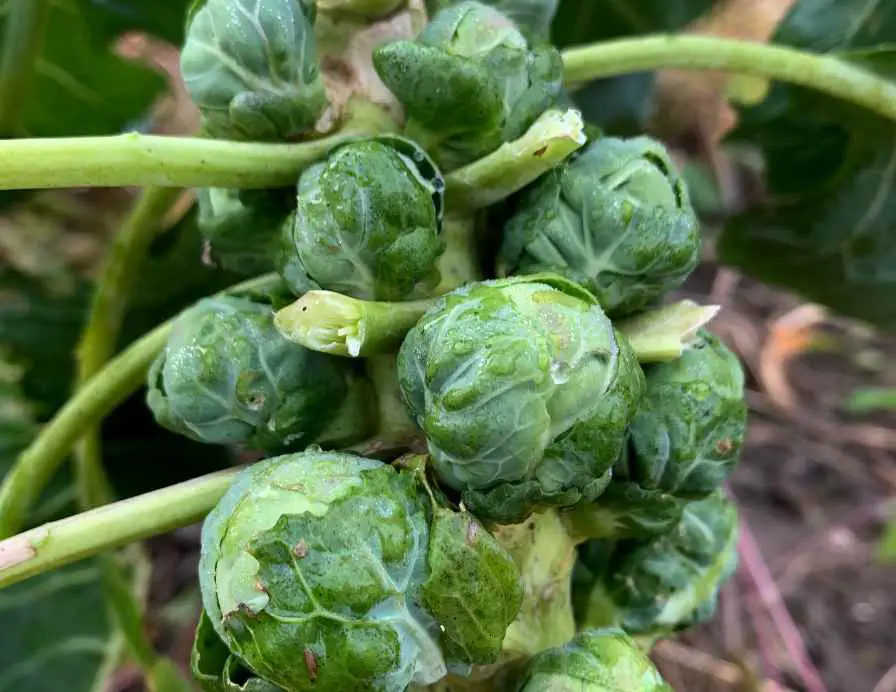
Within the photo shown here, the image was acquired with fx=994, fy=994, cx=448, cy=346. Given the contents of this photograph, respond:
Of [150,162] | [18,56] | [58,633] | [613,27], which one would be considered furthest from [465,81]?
[58,633]

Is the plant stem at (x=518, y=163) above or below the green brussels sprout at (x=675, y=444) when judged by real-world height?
above

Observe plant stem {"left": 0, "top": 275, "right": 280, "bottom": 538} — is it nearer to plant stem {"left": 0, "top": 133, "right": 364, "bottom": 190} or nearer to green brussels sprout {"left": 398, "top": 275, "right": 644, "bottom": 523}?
plant stem {"left": 0, "top": 133, "right": 364, "bottom": 190}

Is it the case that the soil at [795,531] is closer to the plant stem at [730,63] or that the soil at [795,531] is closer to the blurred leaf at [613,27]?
the blurred leaf at [613,27]

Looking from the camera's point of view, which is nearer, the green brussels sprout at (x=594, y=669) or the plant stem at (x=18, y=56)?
the green brussels sprout at (x=594, y=669)

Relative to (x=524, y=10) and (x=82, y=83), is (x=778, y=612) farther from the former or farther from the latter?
(x=82, y=83)

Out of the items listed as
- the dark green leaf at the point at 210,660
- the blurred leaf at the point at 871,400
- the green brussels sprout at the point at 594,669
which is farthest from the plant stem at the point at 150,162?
the blurred leaf at the point at 871,400

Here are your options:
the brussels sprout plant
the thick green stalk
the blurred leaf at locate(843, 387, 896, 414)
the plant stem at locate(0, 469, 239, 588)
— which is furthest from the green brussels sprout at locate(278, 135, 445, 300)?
the blurred leaf at locate(843, 387, 896, 414)

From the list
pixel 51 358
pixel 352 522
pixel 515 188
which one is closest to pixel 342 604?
pixel 352 522

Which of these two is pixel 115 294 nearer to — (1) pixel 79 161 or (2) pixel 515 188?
(1) pixel 79 161
